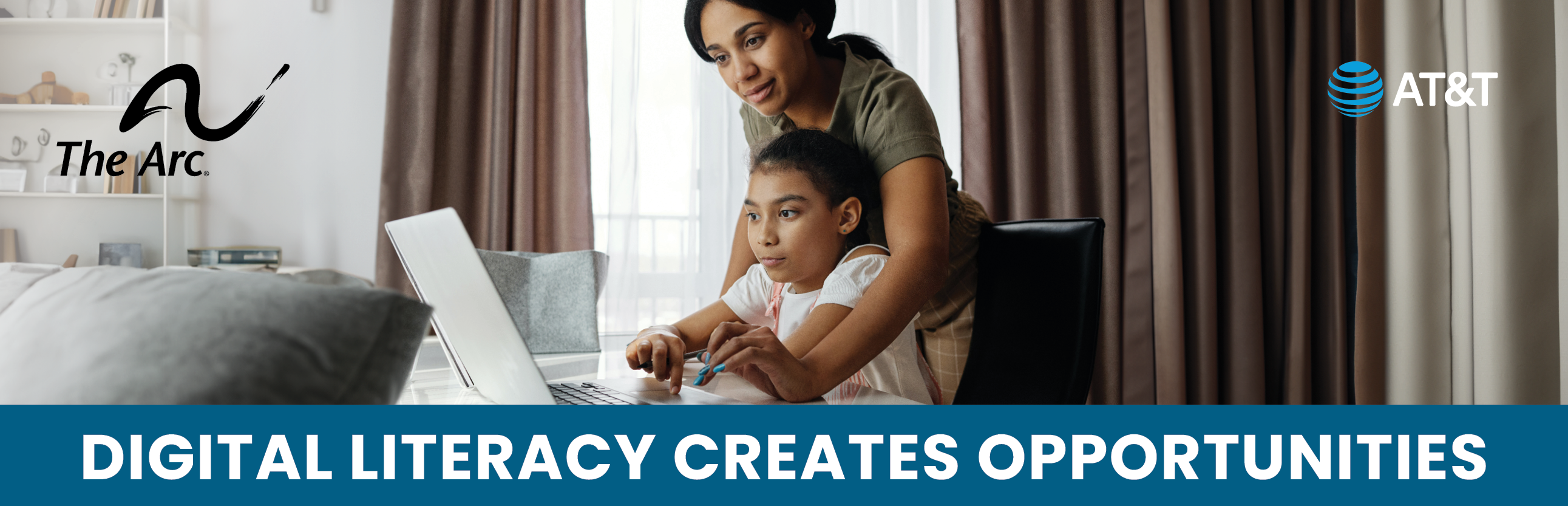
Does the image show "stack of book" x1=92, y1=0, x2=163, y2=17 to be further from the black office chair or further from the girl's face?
the black office chair

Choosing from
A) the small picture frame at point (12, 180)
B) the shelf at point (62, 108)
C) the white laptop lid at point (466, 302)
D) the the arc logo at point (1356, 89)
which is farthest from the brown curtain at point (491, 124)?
the the arc logo at point (1356, 89)

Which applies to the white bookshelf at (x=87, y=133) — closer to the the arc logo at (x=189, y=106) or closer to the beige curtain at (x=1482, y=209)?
the the arc logo at (x=189, y=106)

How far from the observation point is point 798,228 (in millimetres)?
804

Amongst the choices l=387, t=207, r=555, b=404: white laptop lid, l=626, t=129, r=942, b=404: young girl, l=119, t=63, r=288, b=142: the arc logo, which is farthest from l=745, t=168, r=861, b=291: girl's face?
l=119, t=63, r=288, b=142: the arc logo

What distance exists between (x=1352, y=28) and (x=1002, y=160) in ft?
3.14

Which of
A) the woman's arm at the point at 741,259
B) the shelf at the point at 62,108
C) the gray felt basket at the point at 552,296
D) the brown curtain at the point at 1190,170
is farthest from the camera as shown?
the shelf at the point at 62,108

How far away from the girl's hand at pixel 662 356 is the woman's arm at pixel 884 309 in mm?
53

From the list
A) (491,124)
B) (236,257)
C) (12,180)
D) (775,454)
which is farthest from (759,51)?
(12,180)

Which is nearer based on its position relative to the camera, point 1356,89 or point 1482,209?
point 1482,209

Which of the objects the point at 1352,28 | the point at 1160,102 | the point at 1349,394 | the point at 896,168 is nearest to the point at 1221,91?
the point at 1160,102

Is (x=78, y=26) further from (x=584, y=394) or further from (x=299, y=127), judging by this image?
(x=584, y=394)

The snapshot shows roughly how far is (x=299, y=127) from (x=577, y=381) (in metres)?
2.21

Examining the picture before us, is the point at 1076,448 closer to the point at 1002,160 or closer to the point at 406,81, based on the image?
the point at 1002,160

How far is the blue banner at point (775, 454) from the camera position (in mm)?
312
